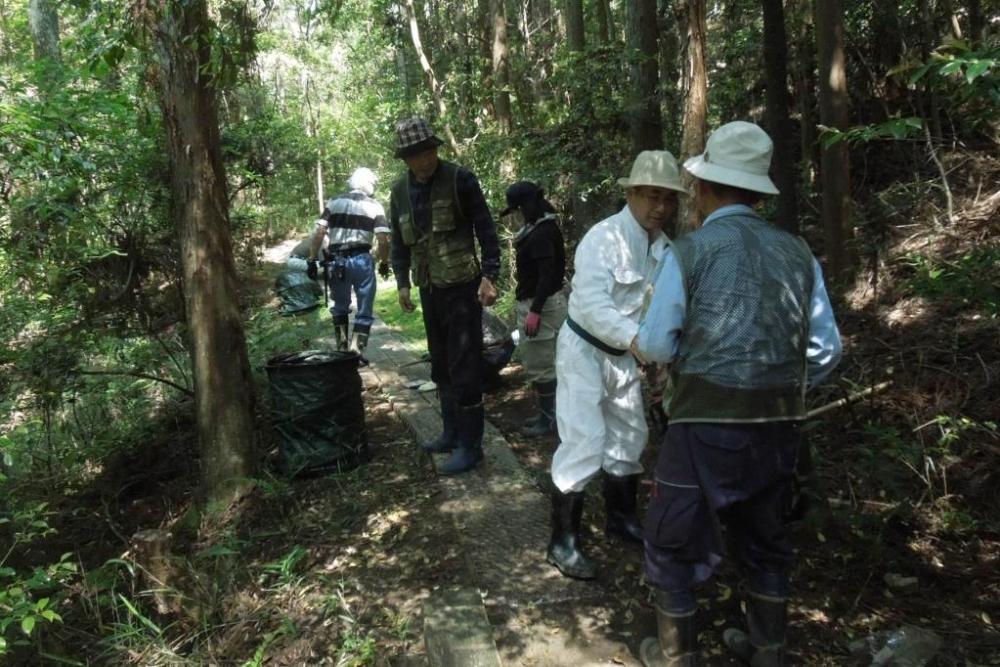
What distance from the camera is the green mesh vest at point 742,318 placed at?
2.33 m

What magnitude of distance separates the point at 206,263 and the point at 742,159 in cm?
332

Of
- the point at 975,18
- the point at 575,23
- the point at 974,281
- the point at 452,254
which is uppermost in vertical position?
the point at 575,23

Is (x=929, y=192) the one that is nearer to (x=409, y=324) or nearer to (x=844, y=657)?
(x=844, y=657)

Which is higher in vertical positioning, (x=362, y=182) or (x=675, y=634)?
(x=362, y=182)

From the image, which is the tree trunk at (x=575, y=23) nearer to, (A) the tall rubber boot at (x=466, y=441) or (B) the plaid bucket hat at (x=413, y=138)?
(B) the plaid bucket hat at (x=413, y=138)

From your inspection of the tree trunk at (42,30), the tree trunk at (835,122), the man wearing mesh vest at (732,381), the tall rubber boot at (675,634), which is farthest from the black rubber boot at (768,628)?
the tree trunk at (42,30)

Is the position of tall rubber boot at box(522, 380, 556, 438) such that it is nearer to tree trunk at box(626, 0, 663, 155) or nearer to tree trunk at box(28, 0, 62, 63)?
tree trunk at box(626, 0, 663, 155)

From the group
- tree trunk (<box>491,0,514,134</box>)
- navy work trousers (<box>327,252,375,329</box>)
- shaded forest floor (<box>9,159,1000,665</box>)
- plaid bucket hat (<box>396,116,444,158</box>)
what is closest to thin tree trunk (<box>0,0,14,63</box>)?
tree trunk (<box>491,0,514,134</box>)

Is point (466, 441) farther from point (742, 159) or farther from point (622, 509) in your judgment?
point (742, 159)

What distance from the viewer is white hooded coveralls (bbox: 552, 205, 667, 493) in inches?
123

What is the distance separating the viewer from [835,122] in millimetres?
6711

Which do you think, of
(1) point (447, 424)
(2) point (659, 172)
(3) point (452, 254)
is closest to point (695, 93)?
(3) point (452, 254)

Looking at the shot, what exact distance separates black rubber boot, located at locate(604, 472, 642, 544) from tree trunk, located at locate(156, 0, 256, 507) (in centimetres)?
238

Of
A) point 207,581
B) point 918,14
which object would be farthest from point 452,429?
point 918,14
